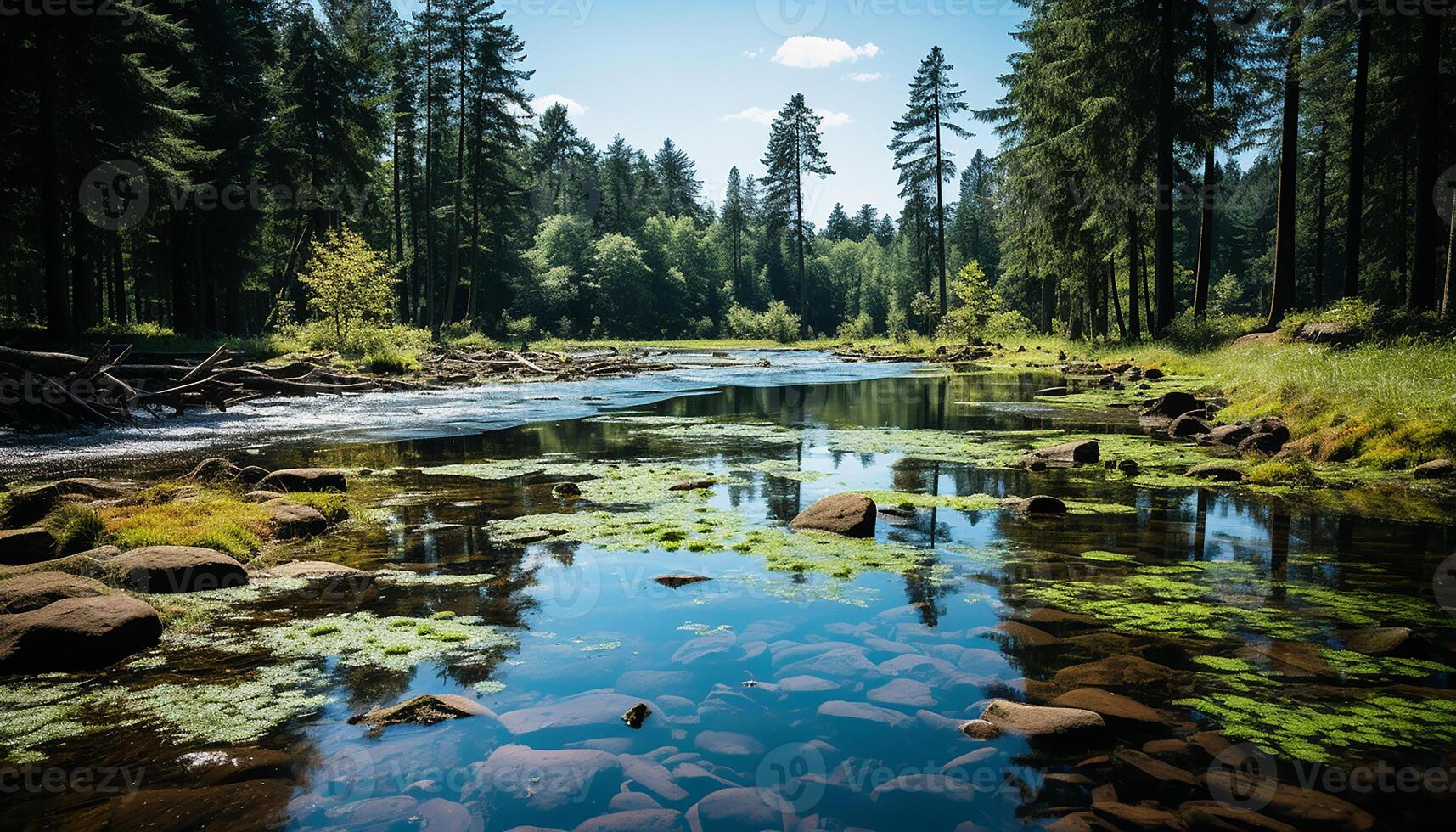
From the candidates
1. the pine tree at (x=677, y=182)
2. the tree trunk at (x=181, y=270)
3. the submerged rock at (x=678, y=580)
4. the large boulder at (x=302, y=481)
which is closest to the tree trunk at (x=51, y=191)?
the tree trunk at (x=181, y=270)

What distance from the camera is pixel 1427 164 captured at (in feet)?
56.0

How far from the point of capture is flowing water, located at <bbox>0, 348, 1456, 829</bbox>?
3.29 m

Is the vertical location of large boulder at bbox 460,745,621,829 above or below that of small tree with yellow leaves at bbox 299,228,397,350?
below

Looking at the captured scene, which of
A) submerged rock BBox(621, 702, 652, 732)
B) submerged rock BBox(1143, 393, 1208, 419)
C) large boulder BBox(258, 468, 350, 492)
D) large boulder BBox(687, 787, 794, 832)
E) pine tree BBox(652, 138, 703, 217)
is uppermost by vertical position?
pine tree BBox(652, 138, 703, 217)

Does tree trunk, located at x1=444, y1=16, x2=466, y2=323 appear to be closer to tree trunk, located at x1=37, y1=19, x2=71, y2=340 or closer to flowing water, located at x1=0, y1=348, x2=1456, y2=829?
tree trunk, located at x1=37, y1=19, x2=71, y2=340

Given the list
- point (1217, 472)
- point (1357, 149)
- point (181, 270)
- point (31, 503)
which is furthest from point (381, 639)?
point (181, 270)

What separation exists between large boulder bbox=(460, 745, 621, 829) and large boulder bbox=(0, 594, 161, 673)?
2.80m

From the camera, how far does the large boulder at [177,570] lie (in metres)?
5.75

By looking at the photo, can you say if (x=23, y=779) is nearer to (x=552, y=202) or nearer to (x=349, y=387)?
(x=349, y=387)

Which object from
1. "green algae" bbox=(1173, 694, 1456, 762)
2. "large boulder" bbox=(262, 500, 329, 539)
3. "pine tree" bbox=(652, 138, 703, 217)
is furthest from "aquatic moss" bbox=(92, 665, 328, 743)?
"pine tree" bbox=(652, 138, 703, 217)

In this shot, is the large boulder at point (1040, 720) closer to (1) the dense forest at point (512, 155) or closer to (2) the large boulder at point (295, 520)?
(2) the large boulder at point (295, 520)

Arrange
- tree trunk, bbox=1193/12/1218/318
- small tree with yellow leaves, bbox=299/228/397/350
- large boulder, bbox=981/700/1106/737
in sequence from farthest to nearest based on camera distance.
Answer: small tree with yellow leaves, bbox=299/228/397/350
tree trunk, bbox=1193/12/1218/318
large boulder, bbox=981/700/1106/737

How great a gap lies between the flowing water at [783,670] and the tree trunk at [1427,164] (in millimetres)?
13098

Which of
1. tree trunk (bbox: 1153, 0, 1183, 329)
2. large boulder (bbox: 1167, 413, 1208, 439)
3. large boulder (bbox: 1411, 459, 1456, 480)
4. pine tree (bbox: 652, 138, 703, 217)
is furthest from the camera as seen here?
pine tree (bbox: 652, 138, 703, 217)
